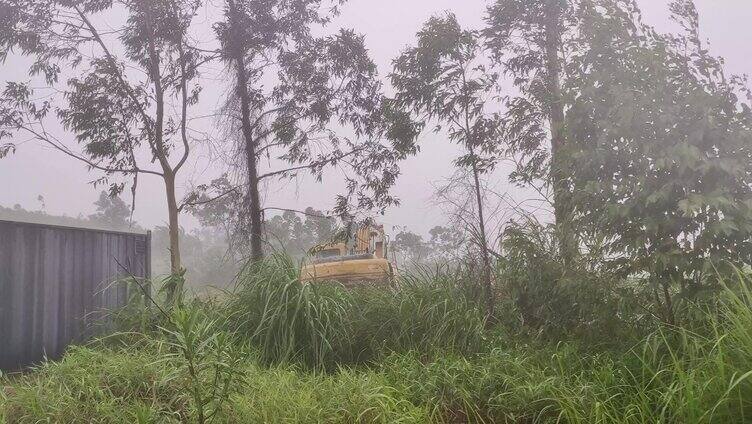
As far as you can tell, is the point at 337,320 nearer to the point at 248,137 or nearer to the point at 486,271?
the point at 486,271

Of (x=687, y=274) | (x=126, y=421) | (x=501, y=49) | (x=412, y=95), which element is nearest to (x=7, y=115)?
(x=412, y=95)

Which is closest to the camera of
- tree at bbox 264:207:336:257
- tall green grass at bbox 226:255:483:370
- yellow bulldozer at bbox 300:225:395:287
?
tall green grass at bbox 226:255:483:370

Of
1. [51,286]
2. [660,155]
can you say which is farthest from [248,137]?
[660,155]

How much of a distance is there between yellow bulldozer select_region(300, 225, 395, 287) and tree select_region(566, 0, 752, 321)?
3.17 metres

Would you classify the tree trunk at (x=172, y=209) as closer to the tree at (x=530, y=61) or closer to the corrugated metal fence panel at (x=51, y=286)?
the corrugated metal fence panel at (x=51, y=286)

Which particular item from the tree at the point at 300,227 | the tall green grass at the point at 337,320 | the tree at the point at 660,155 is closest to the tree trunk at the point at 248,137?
the tree at the point at 300,227

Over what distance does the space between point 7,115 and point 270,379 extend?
9.56m

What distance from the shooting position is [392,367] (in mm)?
5582

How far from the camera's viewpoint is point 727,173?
15.5 ft

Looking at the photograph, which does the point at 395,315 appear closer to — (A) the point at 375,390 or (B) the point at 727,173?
(A) the point at 375,390

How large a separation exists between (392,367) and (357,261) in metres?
5.44

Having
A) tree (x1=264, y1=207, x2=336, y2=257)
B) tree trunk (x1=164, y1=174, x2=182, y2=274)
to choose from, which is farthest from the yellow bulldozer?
tree trunk (x1=164, y1=174, x2=182, y2=274)

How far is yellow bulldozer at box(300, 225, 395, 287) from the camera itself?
8797mm

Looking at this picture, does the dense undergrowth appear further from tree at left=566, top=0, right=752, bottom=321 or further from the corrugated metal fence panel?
the corrugated metal fence panel
